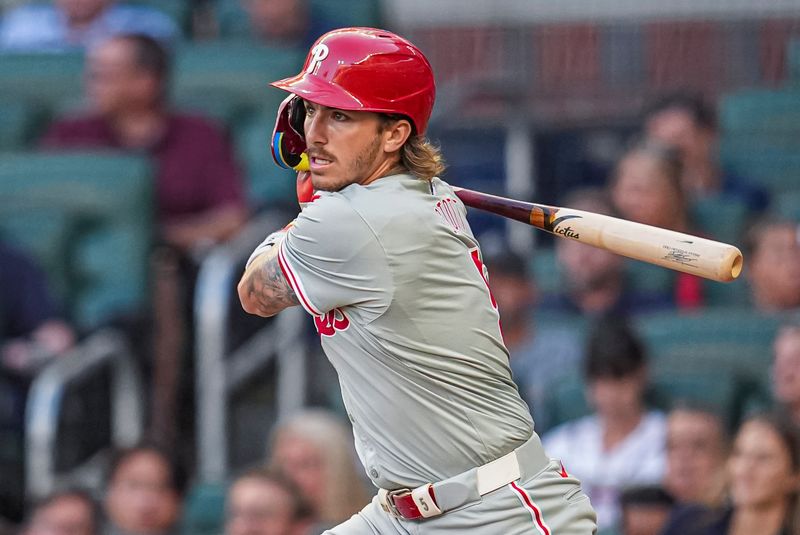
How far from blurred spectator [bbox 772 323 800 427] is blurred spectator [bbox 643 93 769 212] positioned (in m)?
1.35

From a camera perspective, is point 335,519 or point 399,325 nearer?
point 399,325

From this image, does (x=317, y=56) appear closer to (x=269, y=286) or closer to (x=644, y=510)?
(x=269, y=286)

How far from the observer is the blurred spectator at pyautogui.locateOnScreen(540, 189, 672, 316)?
580cm

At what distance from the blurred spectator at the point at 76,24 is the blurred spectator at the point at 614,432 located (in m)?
2.86

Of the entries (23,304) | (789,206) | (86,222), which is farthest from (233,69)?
(789,206)

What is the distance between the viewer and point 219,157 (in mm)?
6375

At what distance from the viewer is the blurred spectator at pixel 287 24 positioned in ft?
22.9

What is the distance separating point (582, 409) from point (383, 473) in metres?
2.54

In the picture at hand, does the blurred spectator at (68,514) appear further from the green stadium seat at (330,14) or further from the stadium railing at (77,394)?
the green stadium seat at (330,14)

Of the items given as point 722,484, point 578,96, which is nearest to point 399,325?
point 722,484

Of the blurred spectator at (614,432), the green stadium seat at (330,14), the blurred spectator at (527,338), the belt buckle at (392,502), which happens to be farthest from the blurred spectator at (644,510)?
the green stadium seat at (330,14)

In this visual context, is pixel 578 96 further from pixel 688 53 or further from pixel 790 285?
pixel 790 285

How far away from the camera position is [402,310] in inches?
118

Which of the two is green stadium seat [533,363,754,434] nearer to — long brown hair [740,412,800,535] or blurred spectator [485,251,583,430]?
blurred spectator [485,251,583,430]
